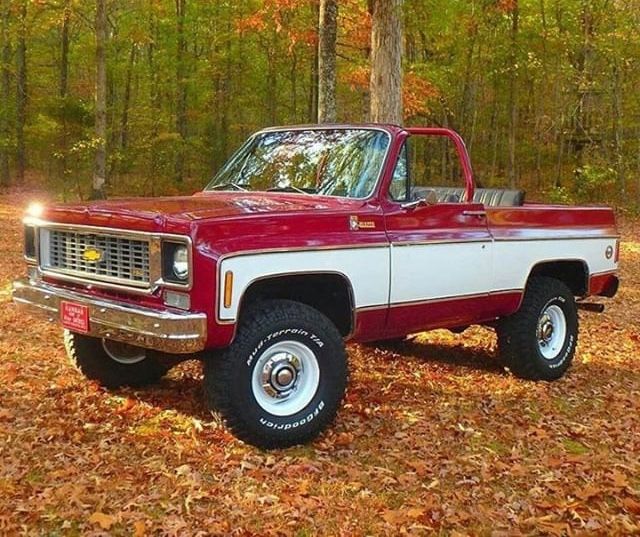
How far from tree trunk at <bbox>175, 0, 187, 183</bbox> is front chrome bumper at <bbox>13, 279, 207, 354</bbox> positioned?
22.4 m

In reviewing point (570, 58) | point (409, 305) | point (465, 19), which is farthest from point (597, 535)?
point (570, 58)

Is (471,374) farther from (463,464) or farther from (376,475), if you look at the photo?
(376,475)

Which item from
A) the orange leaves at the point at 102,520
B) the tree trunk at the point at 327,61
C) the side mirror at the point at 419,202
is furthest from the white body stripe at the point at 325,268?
the tree trunk at the point at 327,61

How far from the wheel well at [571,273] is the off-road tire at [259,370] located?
2.66 meters

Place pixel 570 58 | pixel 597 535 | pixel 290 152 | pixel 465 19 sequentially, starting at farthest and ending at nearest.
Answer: pixel 570 58 < pixel 465 19 < pixel 290 152 < pixel 597 535

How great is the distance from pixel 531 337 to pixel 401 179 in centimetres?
194

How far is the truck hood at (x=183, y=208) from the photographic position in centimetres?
415

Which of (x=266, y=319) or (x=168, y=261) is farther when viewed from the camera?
(x=266, y=319)

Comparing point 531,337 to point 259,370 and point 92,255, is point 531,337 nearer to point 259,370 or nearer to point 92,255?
point 259,370

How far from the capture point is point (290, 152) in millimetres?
5715

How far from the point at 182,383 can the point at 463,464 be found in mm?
2367

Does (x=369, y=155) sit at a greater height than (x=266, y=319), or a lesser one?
greater

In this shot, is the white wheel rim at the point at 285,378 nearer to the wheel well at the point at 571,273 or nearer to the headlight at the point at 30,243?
the headlight at the point at 30,243

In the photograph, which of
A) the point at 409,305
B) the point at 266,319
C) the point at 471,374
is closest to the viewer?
the point at 266,319
